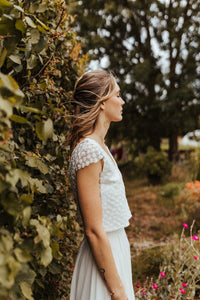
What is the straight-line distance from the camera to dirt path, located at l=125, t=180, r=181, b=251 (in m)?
4.04

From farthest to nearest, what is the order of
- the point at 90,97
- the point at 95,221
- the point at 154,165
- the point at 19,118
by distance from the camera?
the point at 154,165 → the point at 90,97 → the point at 95,221 → the point at 19,118

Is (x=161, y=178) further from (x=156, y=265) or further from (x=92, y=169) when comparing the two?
(x=92, y=169)

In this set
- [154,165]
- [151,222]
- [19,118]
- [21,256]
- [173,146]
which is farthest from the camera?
[173,146]

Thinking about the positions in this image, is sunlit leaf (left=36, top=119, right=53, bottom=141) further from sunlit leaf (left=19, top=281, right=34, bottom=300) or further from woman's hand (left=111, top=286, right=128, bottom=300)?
woman's hand (left=111, top=286, right=128, bottom=300)

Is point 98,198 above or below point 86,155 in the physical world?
below

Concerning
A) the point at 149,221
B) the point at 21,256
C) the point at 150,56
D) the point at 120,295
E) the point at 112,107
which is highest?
the point at 150,56

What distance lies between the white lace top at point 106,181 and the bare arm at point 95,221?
1.7 inches

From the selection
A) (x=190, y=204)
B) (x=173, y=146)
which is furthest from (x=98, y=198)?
(x=173, y=146)

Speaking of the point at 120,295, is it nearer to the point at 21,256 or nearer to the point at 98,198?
the point at 98,198

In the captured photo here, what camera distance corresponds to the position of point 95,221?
1092 millimetres

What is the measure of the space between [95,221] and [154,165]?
6.45 m

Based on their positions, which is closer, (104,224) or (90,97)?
(104,224)

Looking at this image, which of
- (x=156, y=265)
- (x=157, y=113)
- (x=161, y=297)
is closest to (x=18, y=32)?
(x=161, y=297)

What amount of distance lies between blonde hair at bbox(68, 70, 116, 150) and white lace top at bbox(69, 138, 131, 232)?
154 millimetres
